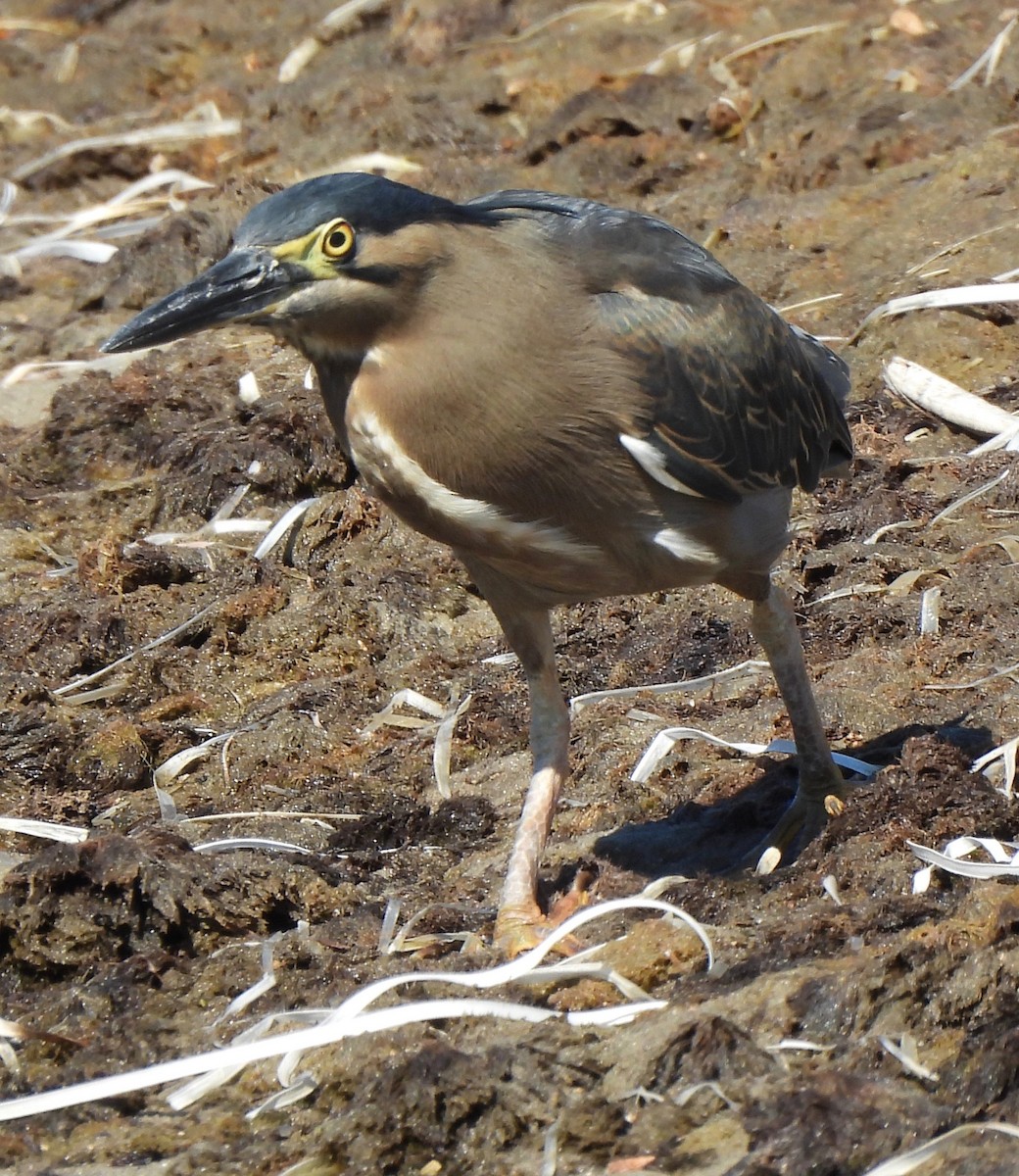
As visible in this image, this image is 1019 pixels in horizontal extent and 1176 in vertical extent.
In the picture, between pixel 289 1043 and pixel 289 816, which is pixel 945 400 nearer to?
pixel 289 816

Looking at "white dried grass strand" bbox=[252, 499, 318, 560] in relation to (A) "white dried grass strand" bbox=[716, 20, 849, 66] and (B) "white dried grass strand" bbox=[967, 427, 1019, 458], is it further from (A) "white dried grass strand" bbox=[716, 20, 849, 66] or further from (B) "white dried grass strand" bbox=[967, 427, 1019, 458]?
(A) "white dried grass strand" bbox=[716, 20, 849, 66]

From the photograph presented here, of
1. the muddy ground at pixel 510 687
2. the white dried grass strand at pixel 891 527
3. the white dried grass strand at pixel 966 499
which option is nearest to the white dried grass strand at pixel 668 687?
the muddy ground at pixel 510 687

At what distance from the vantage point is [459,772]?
20.4 ft

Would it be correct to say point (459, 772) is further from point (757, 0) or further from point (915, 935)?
point (757, 0)

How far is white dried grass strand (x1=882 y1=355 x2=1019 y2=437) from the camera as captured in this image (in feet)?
24.7

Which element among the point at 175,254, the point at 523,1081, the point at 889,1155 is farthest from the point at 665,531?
the point at 175,254

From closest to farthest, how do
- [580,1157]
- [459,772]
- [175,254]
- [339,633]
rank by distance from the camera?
[580,1157] → [459,772] → [339,633] → [175,254]

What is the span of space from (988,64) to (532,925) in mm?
7366

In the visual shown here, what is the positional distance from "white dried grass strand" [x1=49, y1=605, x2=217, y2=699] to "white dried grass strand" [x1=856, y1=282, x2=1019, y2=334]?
3398 millimetres

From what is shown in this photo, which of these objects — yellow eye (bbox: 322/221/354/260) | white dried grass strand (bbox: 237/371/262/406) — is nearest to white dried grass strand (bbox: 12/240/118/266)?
white dried grass strand (bbox: 237/371/262/406)

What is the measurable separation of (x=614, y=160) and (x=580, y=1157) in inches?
310

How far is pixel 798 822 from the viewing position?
5539 millimetres

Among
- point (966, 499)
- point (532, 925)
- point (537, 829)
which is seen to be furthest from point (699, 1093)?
point (966, 499)

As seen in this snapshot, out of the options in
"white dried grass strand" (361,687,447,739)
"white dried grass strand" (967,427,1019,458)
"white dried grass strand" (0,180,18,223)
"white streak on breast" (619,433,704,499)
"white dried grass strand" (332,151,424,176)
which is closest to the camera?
"white streak on breast" (619,433,704,499)
